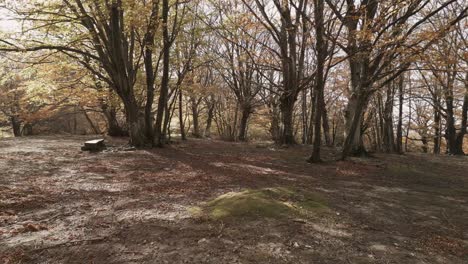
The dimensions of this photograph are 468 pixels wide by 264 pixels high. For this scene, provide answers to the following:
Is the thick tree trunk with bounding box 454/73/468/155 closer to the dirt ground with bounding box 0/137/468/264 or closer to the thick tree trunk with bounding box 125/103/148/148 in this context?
the dirt ground with bounding box 0/137/468/264

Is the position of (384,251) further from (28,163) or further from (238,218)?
(28,163)

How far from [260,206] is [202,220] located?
106cm

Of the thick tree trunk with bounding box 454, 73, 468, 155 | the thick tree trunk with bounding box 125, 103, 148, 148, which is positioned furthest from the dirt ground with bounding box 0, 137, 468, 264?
the thick tree trunk with bounding box 454, 73, 468, 155

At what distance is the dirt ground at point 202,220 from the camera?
13.0 feet

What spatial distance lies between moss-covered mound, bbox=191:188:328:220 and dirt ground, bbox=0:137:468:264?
0.70 feet

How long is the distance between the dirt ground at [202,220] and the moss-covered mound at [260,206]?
0.70 feet

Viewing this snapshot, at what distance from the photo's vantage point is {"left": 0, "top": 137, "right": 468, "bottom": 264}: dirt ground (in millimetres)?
3961

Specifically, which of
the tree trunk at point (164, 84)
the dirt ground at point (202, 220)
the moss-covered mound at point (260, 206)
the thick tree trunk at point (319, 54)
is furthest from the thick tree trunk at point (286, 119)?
the moss-covered mound at point (260, 206)

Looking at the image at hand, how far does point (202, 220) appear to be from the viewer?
507 centimetres

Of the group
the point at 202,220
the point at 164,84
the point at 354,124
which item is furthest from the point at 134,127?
the point at 202,220

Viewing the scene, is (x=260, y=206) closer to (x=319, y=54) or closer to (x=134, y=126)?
(x=319, y=54)

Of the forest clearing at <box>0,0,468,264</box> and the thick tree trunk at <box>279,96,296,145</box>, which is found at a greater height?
the thick tree trunk at <box>279,96,296,145</box>

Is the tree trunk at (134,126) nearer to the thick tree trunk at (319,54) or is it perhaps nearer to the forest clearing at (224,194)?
the forest clearing at (224,194)

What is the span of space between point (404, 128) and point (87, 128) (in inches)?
1428
